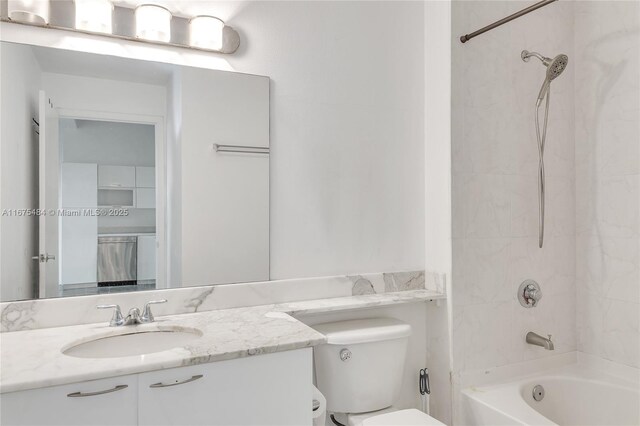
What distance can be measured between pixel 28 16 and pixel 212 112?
2.24ft

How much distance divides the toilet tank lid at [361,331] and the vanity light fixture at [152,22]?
4.35 ft

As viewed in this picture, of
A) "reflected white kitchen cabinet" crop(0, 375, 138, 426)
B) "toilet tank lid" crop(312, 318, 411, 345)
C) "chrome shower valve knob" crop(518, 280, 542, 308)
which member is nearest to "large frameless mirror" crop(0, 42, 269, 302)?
"toilet tank lid" crop(312, 318, 411, 345)

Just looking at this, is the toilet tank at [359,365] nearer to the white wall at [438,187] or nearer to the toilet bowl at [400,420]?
the toilet bowl at [400,420]

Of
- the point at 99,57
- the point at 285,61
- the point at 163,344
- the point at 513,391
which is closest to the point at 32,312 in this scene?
the point at 163,344

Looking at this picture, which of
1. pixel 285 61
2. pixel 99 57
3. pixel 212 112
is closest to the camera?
pixel 99 57

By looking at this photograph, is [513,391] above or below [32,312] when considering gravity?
below

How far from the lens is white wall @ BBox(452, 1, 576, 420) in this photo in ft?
6.73

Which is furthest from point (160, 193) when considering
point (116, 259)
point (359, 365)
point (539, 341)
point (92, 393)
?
point (539, 341)

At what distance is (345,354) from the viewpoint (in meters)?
1.79

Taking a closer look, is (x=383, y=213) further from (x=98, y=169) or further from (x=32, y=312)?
(x=32, y=312)

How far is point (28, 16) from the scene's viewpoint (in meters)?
1.51

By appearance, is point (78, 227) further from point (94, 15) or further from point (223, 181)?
point (94, 15)

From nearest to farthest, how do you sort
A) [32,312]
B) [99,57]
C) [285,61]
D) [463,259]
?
[32,312] → [99,57] → [285,61] → [463,259]

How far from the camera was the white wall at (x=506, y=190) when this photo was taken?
80.7 inches
